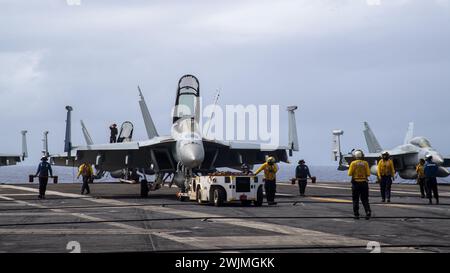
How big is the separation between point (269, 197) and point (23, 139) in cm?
4298

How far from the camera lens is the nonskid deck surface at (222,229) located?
12.9 metres

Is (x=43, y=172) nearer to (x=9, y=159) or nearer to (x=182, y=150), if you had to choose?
(x=182, y=150)

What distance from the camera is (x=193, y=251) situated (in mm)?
12070

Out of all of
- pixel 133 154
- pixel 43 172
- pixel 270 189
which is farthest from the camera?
pixel 133 154

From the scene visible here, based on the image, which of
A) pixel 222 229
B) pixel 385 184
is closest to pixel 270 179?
pixel 385 184

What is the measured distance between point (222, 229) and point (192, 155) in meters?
11.9

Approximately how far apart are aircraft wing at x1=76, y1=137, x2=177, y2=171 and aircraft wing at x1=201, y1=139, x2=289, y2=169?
1655 mm

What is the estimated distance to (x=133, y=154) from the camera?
33.2 m

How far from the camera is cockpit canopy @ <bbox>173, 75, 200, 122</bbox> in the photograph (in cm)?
3021

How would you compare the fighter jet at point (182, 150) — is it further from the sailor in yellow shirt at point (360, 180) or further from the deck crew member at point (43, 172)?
the sailor in yellow shirt at point (360, 180)

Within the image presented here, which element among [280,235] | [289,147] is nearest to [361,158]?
[280,235]

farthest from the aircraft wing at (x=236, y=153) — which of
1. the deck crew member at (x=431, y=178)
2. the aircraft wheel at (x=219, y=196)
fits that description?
the deck crew member at (x=431, y=178)
